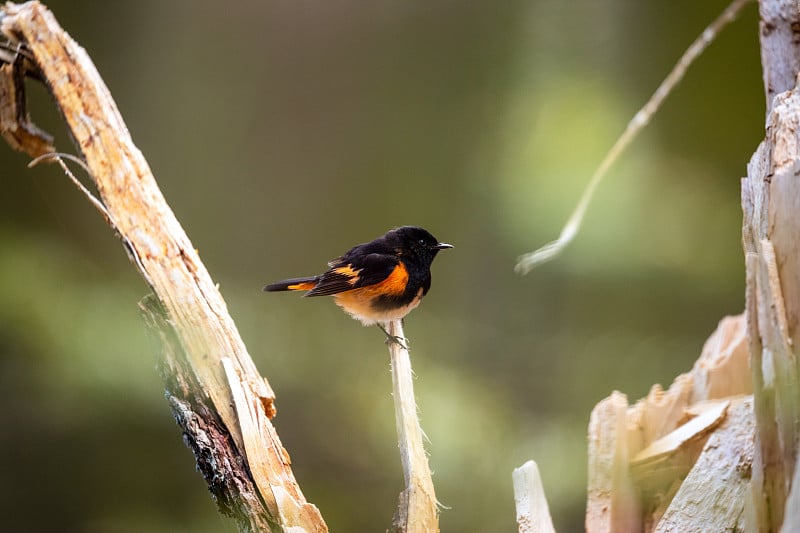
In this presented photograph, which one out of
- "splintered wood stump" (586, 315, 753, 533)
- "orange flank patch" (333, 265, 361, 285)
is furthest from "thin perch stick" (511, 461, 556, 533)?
"orange flank patch" (333, 265, 361, 285)

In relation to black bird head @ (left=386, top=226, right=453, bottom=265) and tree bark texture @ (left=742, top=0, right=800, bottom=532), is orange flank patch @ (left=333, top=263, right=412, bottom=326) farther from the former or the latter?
tree bark texture @ (left=742, top=0, right=800, bottom=532)

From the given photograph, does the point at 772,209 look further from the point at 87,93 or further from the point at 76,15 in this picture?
the point at 76,15

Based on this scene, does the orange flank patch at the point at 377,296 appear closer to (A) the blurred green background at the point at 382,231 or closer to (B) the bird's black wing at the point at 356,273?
(B) the bird's black wing at the point at 356,273

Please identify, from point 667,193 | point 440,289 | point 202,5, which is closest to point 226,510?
point 440,289

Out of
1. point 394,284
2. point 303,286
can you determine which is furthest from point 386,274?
point 303,286

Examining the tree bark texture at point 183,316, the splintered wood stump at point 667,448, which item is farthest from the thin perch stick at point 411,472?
the splintered wood stump at point 667,448

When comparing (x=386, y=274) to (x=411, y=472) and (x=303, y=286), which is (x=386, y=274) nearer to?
(x=303, y=286)
